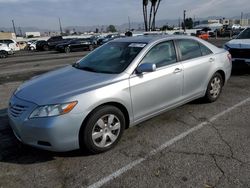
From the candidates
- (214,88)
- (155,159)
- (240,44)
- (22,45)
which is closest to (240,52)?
(240,44)

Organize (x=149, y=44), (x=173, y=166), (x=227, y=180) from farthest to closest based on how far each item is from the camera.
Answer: (x=149, y=44) < (x=173, y=166) < (x=227, y=180)

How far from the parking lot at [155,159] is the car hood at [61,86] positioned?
0.85m

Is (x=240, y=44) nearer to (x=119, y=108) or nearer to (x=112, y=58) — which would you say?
(x=112, y=58)

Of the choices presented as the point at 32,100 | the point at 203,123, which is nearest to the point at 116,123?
the point at 32,100

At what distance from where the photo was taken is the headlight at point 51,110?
304 centimetres

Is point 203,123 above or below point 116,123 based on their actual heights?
below

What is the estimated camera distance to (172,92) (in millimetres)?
4258

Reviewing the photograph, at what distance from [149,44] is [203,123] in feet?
5.47

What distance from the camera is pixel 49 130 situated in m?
3.01

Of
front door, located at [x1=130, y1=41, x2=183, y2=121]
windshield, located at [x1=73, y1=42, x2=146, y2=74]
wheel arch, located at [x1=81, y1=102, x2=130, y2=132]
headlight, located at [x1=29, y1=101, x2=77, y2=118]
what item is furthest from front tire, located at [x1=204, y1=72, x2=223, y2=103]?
headlight, located at [x1=29, y1=101, x2=77, y2=118]

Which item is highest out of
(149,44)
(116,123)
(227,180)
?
(149,44)

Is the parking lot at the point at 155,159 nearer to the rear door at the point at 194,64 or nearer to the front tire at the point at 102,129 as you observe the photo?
the front tire at the point at 102,129

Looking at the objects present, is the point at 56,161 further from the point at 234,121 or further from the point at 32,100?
the point at 234,121

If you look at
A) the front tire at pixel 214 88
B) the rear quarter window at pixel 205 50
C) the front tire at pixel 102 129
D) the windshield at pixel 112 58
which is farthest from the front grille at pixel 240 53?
the front tire at pixel 102 129
